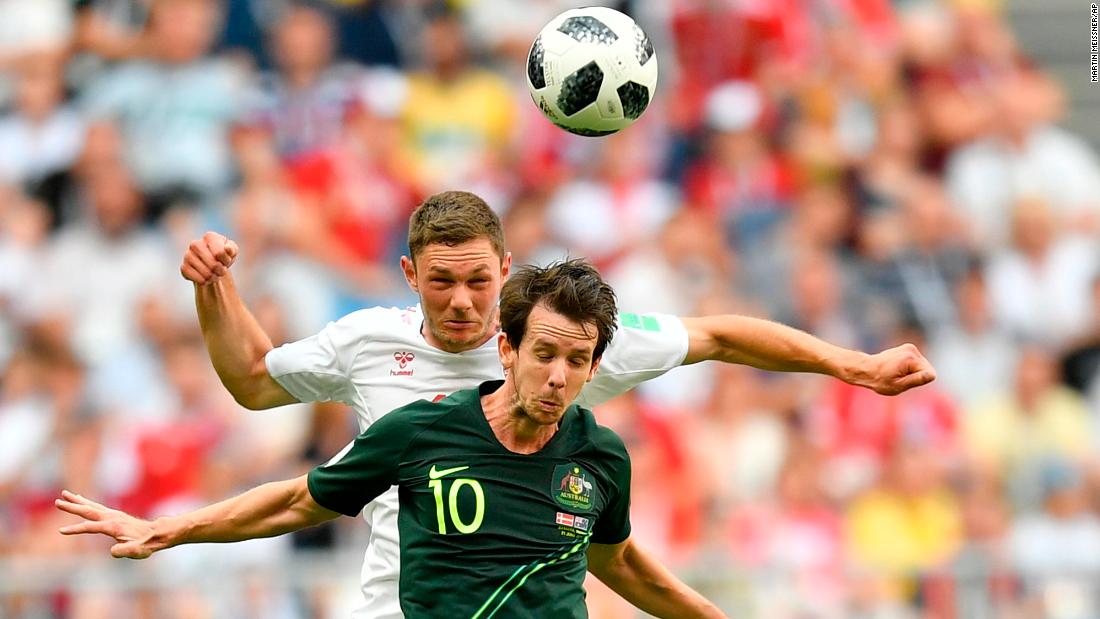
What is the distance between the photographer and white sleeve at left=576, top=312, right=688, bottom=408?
6.18 m

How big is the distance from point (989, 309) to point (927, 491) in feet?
5.90

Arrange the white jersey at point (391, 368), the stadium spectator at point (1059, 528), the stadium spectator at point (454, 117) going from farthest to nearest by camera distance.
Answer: the stadium spectator at point (454, 117) → the stadium spectator at point (1059, 528) → the white jersey at point (391, 368)

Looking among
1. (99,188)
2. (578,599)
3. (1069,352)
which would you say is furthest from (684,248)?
(578,599)

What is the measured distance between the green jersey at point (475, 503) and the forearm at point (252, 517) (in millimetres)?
76

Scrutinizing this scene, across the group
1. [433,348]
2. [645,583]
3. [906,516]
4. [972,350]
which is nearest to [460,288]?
[433,348]

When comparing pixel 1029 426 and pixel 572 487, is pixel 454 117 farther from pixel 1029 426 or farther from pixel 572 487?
pixel 572 487

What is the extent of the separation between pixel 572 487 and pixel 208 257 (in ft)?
5.10

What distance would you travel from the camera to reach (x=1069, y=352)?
1248cm

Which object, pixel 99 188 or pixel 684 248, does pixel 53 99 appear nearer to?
pixel 99 188

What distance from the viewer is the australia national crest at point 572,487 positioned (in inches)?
209

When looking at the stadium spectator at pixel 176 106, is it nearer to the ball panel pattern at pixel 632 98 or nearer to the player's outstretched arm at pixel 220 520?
the ball panel pattern at pixel 632 98

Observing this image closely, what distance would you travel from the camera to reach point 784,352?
6207 millimetres

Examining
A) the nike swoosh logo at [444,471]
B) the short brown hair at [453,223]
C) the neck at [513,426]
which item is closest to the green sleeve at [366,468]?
the nike swoosh logo at [444,471]

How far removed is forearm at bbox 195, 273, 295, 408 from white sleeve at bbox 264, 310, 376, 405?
49mm
